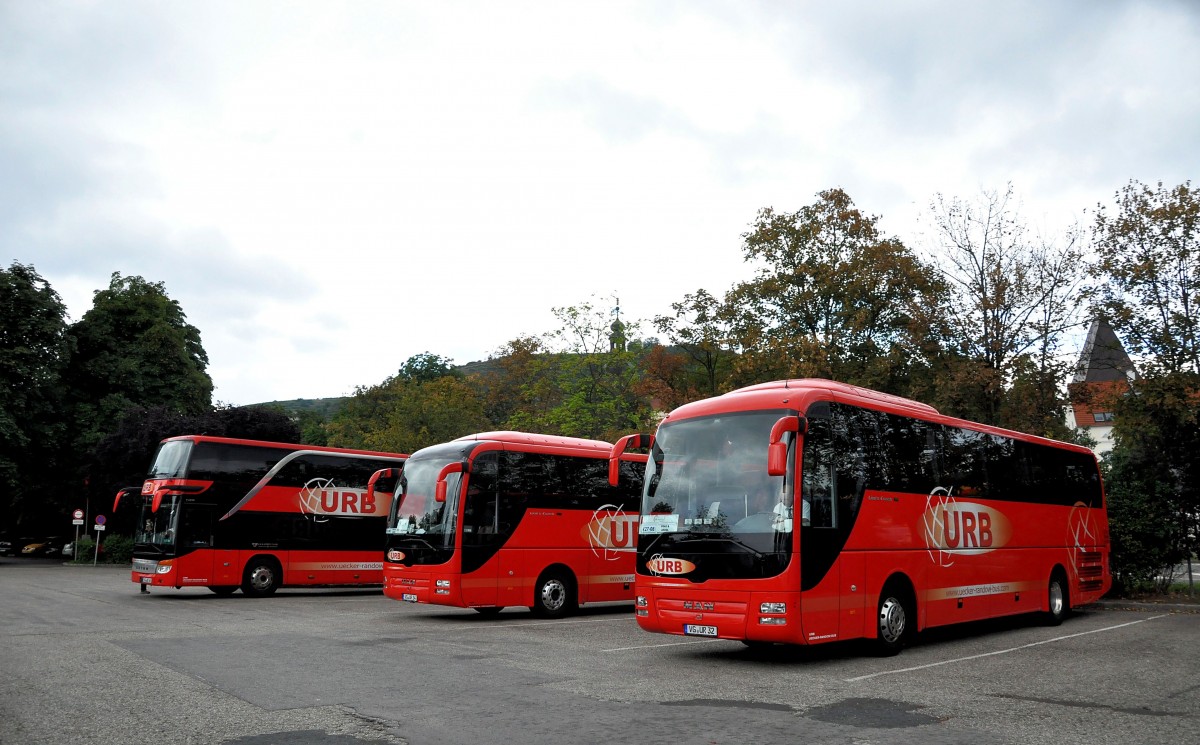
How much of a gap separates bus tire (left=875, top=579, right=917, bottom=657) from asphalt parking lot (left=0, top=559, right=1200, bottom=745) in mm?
245

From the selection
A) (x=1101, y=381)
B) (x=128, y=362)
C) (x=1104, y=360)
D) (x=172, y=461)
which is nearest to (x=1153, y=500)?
(x=1101, y=381)

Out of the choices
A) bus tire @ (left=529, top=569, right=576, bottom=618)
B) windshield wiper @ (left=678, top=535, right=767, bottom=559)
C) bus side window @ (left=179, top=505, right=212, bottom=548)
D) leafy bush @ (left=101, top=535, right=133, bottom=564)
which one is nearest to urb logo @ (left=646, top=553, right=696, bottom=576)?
windshield wiper @ (left=678, top=535, right=767, bottom=559)

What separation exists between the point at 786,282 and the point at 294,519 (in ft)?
56.9

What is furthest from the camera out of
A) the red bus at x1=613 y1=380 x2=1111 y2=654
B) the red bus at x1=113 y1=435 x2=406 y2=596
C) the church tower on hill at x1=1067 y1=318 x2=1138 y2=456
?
the red bus at x1=113 y1=435 x2=406 y2=596

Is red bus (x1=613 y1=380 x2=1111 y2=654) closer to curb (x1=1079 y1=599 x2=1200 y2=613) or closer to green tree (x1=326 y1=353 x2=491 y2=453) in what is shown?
curb (x1=1079 y1=599 x2=1200 y2=613)

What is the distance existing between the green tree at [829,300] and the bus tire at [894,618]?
40.4 ft

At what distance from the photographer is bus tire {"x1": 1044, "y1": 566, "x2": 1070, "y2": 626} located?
1669cm

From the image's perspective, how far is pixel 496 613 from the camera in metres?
19.7

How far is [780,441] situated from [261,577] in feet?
57.3

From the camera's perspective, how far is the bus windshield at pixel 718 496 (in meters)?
10.9

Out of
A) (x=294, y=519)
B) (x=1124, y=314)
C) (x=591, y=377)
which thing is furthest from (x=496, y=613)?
(x=591, y=377)

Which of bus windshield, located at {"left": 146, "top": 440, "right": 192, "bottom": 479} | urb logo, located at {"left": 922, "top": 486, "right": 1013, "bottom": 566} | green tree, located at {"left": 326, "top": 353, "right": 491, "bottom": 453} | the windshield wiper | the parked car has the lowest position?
the parked car

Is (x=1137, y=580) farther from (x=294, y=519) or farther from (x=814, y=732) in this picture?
(x=294, y=519)

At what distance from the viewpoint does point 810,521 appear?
10930 mm
